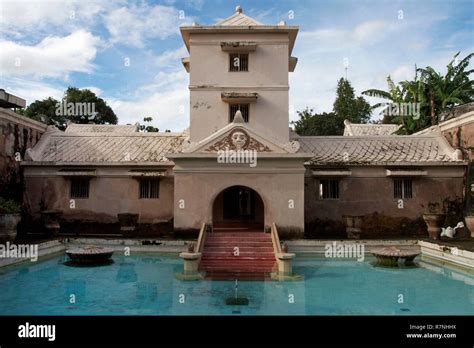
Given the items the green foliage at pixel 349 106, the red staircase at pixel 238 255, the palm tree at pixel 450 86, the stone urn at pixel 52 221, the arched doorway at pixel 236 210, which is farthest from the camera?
the green foliage at pixel 349 106

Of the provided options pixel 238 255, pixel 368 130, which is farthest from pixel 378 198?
pixel 368 130

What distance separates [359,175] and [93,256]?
407 inches

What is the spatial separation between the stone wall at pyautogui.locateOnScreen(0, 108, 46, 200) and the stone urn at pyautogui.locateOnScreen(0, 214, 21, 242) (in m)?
3.99

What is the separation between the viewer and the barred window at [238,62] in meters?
17.2

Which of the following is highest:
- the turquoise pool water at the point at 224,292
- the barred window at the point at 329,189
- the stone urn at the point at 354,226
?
the barred window at the point at 329,189

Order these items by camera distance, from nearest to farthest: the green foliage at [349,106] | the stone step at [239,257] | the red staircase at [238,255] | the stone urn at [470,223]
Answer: the red staircase at [238,255] < the stone step at [239,257] < the stone urn at [470,223] < the green foliage at [349,106]

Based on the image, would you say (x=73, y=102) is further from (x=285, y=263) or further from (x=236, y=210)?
(x=285, y=263)

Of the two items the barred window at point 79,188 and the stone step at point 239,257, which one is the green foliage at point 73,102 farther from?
the stone step at point 239,257

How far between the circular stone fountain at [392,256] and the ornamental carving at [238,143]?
489 centimetres

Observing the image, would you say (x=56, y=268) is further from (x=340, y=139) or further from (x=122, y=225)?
(x=340, y=139)

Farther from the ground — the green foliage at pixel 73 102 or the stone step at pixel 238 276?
the green foliage at pixel 73 102

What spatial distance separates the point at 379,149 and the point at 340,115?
27.7m

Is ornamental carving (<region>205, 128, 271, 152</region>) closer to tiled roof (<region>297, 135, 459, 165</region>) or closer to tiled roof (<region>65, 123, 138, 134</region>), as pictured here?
tiled roof (<region>297, 135, 459, 165</region>)

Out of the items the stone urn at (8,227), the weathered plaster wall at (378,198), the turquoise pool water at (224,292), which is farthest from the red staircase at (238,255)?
the stone urn at (8,227)
